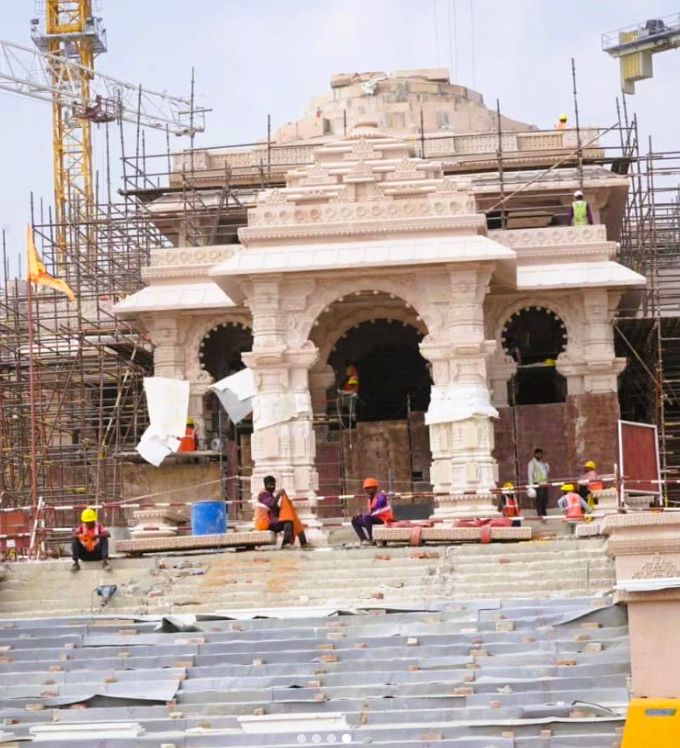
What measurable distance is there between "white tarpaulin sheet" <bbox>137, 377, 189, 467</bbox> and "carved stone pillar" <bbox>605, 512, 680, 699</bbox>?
1405 cm

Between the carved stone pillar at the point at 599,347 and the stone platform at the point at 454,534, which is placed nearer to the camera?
the stone platform at the point at 454,534

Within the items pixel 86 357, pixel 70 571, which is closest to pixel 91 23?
pixel 86 357

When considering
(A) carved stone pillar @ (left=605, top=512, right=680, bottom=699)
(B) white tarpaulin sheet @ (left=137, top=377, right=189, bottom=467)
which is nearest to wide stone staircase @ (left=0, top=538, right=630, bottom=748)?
(A) carved stone pillar @ (left=605, top=512, right=680, bottom=699)

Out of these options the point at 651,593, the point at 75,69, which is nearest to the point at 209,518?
the point at 651,593

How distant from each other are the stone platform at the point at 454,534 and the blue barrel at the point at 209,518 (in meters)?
3.60

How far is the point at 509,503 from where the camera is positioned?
32.3m

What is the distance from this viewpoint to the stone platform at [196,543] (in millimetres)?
27719

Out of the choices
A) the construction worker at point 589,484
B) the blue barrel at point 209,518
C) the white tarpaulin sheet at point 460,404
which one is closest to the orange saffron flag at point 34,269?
the blue barrel at point 209,518

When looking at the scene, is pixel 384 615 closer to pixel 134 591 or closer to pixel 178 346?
pixel 134 591

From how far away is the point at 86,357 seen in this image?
40906mm

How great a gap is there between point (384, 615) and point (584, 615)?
7.56ft

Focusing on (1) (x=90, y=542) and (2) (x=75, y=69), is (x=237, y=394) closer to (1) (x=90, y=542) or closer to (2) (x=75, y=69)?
Result: (1) (x=90, y=542)

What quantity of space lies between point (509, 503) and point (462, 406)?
167 centimetres

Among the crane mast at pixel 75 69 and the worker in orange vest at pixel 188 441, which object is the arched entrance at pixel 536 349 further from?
the crane mast at pixel 75 69
